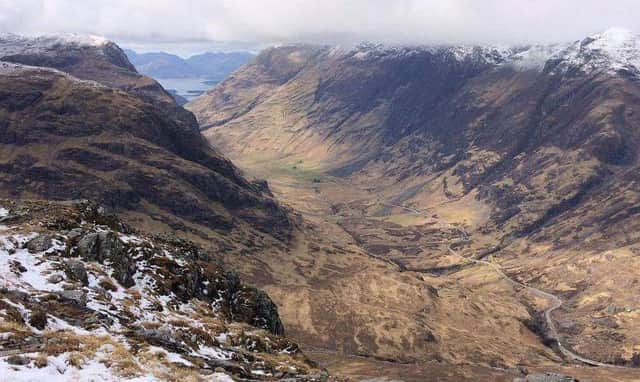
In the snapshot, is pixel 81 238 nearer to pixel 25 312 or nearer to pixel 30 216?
pixel 30 216

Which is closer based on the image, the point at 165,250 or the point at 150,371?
the point at 150,371

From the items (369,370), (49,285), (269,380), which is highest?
(49,285)

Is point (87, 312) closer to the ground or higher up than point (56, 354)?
closer to the ground

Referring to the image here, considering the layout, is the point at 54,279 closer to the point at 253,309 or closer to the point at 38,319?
the point at 38,319

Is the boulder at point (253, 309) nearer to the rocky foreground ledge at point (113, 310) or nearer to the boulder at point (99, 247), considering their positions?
the rocky foreground ledge at point (113, 310)

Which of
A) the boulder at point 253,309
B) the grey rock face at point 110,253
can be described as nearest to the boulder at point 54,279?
the grey rock face at point 110,253

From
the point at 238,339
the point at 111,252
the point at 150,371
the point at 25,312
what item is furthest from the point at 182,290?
the point at 150,371

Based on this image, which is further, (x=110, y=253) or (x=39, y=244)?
(x=110, y=253)

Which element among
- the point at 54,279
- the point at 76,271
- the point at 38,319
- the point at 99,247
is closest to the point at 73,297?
the point at 54,279

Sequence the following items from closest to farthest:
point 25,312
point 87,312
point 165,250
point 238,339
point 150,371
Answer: point 150,371 → point 25,312 → point 87,312 → point 238,339 → point 165,250
